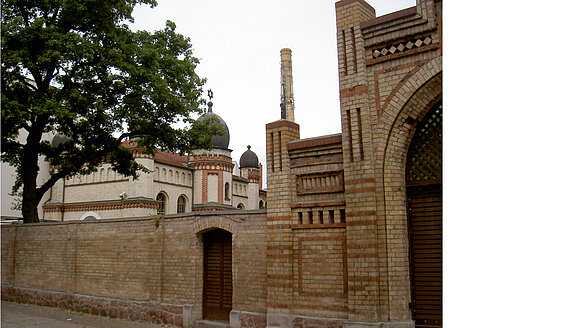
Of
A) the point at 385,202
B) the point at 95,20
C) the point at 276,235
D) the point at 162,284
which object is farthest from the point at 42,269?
the point at 385,202

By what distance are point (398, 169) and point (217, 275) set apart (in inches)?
184

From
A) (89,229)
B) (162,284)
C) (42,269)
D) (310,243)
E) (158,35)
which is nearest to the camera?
(310,243)

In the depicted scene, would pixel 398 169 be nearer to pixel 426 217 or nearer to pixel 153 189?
pixel 426 217

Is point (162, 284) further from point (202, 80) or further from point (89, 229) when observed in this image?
point (202, 80)

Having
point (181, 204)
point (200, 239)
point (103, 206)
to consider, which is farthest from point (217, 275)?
point (181, 204)

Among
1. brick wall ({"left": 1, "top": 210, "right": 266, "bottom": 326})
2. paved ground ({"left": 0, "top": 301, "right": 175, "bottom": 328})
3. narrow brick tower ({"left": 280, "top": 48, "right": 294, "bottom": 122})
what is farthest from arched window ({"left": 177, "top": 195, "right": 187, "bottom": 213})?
paved ground ({"left": 0, "top": 301, "right": 175, "bottom": 328})

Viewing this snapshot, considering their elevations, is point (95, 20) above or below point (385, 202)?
above

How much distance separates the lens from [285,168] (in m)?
8.51

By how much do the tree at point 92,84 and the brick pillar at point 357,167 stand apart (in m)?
7.68

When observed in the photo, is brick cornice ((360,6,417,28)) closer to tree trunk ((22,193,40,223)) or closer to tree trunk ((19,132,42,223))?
tree trunk ((19,132,42,223))

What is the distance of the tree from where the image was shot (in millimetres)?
12664

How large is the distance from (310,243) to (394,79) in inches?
125

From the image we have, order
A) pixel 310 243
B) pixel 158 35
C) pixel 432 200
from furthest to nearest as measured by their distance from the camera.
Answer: pixel 158 35, pixel 310 243, pixel 432 200

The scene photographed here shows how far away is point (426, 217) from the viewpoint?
24.0ft
